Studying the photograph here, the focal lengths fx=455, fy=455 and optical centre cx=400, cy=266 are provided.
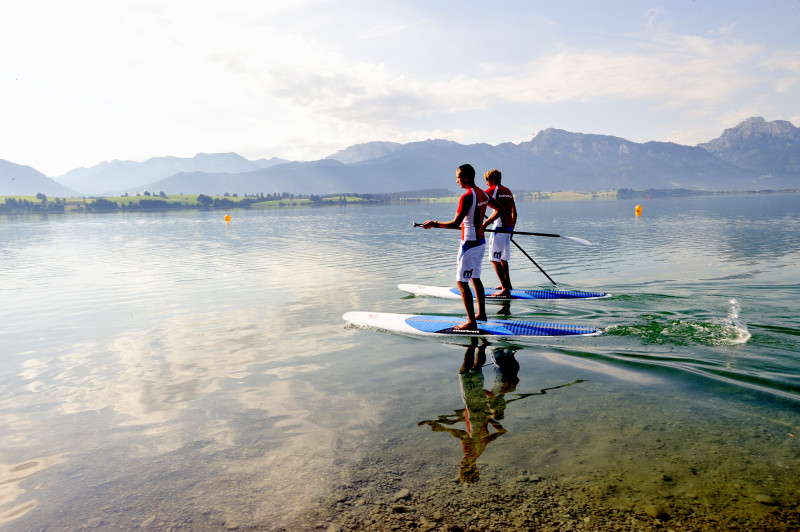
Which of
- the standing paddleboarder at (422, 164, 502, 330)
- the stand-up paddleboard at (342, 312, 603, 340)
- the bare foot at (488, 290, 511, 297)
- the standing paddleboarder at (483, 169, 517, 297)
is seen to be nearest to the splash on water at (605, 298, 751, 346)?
the stand-up paddleboard at (342, 312, 603, 340)

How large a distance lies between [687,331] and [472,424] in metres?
7.28

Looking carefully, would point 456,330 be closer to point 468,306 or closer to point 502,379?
point 468,306

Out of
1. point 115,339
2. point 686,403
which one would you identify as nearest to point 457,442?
point 686,403

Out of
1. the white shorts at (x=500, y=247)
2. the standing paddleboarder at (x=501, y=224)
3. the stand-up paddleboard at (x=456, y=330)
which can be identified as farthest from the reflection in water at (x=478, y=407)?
the white shorts at (x=500, y=247)

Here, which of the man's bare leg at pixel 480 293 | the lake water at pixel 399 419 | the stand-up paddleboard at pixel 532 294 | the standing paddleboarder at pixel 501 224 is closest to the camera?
the lake water at pixel 399 419

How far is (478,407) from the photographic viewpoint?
25.1ft

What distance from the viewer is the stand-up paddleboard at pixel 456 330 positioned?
1137cm

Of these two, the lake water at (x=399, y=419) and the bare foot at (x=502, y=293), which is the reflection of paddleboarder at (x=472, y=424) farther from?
the bare foot at (x=502, y=293)

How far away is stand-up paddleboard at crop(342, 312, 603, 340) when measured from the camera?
448 inches

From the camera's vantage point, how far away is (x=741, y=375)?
27.5 feet

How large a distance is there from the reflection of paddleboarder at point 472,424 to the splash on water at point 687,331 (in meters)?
4.66

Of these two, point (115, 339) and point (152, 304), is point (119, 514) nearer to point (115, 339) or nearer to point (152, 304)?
point (115, 339)

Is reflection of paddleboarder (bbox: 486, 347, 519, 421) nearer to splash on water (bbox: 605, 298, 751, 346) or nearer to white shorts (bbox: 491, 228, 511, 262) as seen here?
splash on water (bbox: 605, 298, 751, 346)

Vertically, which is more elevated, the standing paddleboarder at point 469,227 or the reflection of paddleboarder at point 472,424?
the standing paddleboarder at point 469,227
